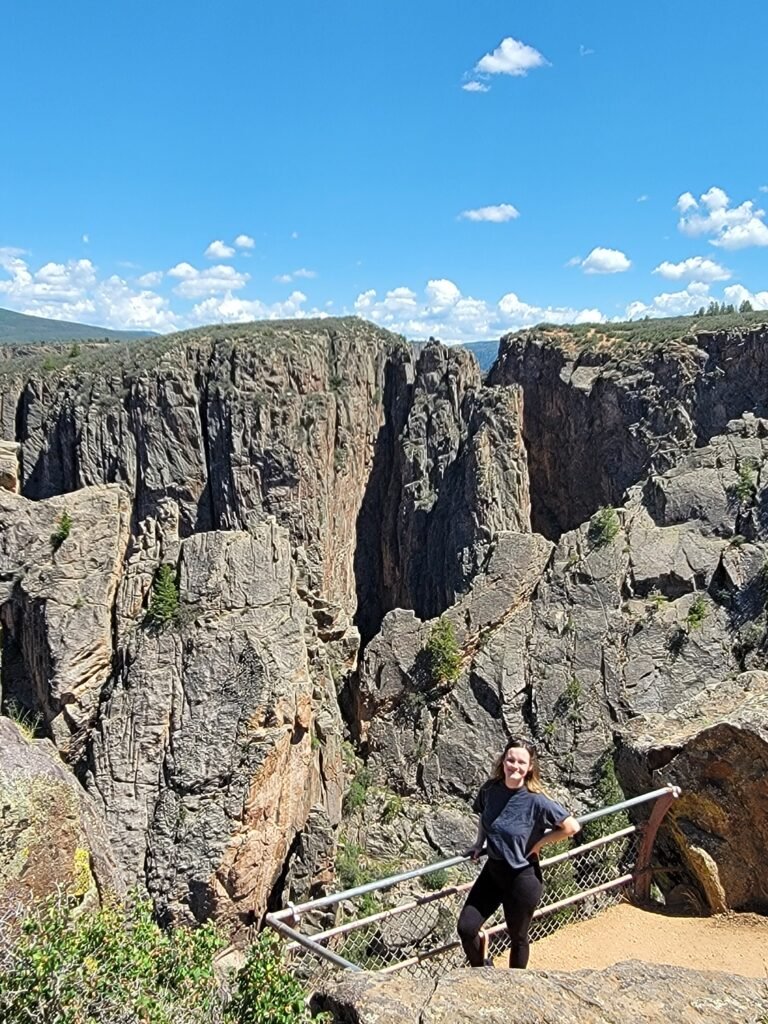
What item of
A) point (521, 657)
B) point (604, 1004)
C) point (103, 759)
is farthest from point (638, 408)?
point (604, 1004)

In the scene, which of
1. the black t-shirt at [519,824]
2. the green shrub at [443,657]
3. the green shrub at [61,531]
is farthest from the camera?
the green shrub at [443,657]

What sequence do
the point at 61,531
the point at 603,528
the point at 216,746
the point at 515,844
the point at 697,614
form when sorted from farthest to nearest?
the point at 603,528
the point at 697,614
the point at 61,531
the point at 216,746
the point at 515,844

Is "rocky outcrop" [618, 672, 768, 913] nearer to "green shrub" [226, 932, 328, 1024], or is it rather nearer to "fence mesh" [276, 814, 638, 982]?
"fence mesh" [276, 814, 638, 982]

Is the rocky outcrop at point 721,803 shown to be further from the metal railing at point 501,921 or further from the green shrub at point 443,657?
the green shrub at point 443,657

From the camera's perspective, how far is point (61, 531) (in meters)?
26.9

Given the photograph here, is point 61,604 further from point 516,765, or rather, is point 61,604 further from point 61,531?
point 516,765

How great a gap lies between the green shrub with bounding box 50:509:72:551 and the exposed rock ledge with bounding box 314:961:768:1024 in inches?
944

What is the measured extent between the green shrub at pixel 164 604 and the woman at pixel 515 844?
19.0m

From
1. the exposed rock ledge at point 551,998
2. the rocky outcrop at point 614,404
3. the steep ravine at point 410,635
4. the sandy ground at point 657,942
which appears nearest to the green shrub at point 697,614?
the steep ravine at point 410,635

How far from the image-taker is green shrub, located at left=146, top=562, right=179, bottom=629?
80.0 ft

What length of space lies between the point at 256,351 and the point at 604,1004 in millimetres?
53362

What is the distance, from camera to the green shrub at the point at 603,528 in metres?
30.5

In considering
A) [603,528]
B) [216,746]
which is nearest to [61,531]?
[216,746]

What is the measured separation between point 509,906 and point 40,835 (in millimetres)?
4646
